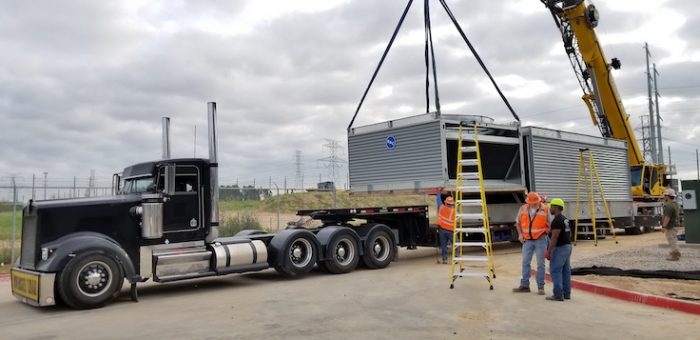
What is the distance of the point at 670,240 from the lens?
39.8 feet

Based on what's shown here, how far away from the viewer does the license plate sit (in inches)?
337

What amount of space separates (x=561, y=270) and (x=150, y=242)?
268 inches

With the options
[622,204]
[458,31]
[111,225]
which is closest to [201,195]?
[111,225]

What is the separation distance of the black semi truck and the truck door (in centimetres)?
2

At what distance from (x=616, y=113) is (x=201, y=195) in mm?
16645

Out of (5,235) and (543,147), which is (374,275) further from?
(5,235)

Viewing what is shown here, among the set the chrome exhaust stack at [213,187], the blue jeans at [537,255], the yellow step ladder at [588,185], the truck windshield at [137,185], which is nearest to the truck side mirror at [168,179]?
the truck windshield at [137,185]

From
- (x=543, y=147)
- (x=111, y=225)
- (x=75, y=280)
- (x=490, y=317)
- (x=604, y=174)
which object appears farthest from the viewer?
(x=604, y=174)

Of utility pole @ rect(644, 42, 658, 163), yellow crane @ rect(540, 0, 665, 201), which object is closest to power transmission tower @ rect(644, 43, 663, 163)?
utility pole @ rect(644, 42, 658, 163)

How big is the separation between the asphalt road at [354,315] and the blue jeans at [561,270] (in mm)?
224

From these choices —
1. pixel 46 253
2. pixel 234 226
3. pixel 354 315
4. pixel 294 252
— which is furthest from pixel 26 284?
pixel 234 226

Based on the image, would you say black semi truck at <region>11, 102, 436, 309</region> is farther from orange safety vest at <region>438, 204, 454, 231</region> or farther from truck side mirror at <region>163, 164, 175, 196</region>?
orange safety vest at <region>438, 204, 454, 231</region>

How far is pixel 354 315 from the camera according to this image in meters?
7.65

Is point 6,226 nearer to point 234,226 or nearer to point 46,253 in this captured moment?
point 234,226
